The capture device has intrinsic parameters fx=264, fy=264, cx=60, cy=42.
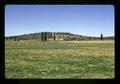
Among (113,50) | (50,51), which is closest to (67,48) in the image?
(50,51)
